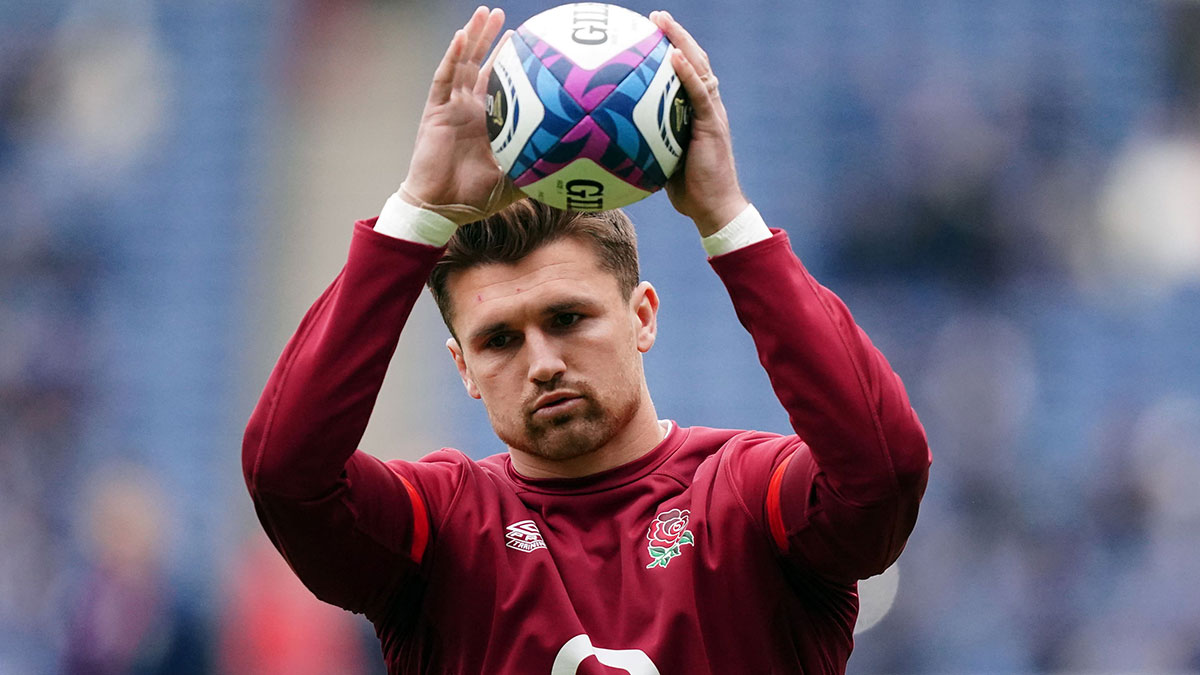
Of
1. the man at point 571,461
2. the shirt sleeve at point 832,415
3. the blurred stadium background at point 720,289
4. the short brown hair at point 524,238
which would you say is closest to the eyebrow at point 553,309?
the man at point 571,461

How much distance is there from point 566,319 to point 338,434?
1.92 ft

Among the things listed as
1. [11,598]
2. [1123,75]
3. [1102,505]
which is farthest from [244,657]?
[1123,75]

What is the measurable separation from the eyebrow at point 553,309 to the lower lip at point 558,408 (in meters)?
0.19

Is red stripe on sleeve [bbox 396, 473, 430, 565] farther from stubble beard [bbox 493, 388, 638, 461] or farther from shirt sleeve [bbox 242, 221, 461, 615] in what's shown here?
stubble beard [bbox 493, 388, 638, 461]

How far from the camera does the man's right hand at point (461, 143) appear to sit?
2.86 meters

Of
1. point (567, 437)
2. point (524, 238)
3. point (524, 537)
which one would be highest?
point (524, 238)

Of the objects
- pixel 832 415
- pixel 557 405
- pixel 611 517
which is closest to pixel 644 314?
pixel 557 405

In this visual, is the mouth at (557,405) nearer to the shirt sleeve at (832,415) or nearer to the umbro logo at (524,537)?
the umbro logo at (524,537)

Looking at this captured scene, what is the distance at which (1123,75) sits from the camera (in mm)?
10547

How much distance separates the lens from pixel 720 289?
1019 centimetres

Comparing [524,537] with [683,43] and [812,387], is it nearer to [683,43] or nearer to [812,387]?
[812,387]

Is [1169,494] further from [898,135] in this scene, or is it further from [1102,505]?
[898,135]

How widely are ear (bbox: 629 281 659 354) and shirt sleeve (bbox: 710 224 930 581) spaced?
413mm

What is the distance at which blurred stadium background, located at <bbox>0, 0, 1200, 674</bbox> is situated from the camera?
27.0 ft
